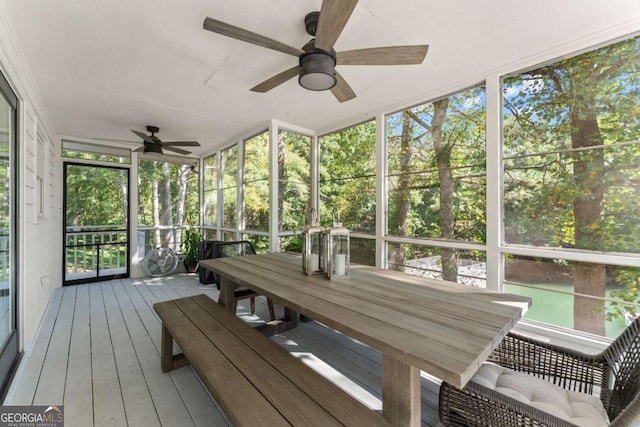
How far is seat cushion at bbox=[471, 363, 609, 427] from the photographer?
1133 millimetres

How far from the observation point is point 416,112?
10.9 ft

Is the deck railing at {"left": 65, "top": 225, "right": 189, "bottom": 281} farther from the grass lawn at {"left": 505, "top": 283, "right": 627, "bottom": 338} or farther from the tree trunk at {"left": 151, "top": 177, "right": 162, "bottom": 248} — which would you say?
the grass lawn at {"left": 505, "top": 283, "right": 627, "bottom": 338}

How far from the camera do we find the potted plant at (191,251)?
5.49 meters

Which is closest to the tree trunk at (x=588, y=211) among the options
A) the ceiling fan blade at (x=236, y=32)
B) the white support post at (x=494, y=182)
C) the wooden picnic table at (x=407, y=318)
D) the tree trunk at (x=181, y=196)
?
the white support post at (x=494, y=182)

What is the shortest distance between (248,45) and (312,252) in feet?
5.63

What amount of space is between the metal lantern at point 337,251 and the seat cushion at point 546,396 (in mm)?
936

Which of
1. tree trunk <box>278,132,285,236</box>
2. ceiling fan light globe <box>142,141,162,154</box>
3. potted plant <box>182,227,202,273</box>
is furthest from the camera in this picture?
potted plant <box>182,227,202,273</box>

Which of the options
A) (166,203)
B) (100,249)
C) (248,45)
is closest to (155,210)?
(166,203)

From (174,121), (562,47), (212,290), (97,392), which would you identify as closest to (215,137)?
(174,121)

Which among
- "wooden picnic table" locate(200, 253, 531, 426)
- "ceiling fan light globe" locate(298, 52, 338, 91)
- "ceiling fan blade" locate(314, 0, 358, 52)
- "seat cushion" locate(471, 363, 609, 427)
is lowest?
"seat cushion" locate(471, 363, 609, 427)

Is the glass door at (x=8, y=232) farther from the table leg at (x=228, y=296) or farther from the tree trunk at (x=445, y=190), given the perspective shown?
the tree trunk at (x=445, y=190)

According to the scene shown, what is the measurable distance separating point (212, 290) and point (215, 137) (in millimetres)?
2686

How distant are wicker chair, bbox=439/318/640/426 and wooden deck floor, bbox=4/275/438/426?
1.92ft

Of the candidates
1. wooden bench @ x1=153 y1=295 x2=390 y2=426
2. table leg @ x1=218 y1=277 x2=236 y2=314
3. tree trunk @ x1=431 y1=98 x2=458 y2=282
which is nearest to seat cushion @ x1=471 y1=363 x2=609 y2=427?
wooden bench @ x1=153 y1=295 x2=390 y2=426
